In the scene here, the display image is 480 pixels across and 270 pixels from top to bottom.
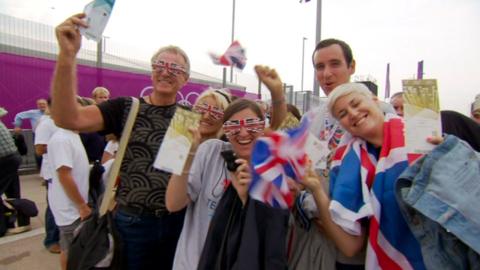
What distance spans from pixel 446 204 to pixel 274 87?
103cm

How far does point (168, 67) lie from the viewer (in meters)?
1.87

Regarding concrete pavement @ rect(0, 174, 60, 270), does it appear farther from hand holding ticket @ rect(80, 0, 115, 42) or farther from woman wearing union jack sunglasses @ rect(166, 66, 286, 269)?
hand holding ticket @ rect(80, 0, 115, 42)

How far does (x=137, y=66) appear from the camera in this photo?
13133mm

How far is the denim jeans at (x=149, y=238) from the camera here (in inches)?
74.7

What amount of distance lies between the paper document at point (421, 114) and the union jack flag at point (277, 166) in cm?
41

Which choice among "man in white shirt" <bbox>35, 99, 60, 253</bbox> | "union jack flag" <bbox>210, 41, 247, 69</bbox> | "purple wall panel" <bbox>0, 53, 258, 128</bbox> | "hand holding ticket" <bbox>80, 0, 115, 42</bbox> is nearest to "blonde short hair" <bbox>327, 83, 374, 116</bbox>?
"union jack flag" <bbox>210, 41, 247, 69</bbox>

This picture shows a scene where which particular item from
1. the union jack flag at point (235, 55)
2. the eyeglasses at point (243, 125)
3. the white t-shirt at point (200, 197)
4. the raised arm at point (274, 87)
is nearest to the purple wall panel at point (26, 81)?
the union jack flag at point (235, 55)

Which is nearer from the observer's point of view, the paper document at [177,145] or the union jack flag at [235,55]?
the paper document at [177,145]

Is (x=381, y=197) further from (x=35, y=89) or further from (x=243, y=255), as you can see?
(x=35, y=89)

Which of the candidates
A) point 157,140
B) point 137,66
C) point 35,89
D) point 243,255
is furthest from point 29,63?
point 243,255

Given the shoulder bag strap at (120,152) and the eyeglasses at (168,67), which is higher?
the eyeglasses at (168,67)

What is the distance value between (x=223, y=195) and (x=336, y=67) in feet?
4.12

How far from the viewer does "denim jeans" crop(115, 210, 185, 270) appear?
190cm

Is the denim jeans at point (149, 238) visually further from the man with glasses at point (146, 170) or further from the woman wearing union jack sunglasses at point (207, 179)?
the woman wearing union jack sunglasses at point (207, 179)
